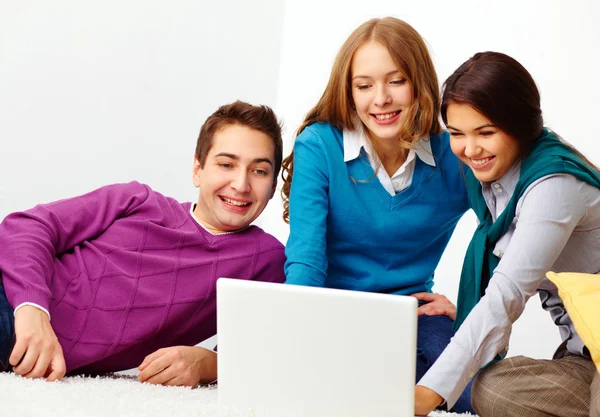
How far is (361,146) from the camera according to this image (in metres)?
1.99

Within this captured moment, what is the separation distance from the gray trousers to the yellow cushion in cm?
16

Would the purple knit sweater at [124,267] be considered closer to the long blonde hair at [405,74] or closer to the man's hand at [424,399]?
the long blonde hair at [405,74]

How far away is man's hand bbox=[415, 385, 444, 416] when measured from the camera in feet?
4.57

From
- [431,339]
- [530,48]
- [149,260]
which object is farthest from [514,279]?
[530,48]

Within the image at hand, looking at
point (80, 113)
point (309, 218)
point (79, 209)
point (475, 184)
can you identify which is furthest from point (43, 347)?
point (80, 113)

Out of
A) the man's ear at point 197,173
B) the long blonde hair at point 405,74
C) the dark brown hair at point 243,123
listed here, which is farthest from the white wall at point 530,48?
the man's ear at point 197,173

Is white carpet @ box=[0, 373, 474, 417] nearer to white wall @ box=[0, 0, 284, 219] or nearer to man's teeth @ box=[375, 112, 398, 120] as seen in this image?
man's teeth @ box=[375, 112, 398, 120]

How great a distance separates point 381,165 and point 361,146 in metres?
0.07

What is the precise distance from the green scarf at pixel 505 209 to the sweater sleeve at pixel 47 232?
0.81m

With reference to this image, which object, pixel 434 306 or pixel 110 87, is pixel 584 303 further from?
pixel 110 87

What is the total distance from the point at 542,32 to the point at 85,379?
1.94 meters

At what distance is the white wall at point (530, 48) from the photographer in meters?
2.72

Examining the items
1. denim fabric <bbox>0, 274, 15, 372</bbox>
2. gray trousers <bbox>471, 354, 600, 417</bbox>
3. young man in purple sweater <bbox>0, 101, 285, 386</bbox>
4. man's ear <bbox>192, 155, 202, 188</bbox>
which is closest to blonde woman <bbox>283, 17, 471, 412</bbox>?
young man in purple sweater <bbox>0, 101, 285, 386</bbox>

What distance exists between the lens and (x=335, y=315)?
1219 millimetres
